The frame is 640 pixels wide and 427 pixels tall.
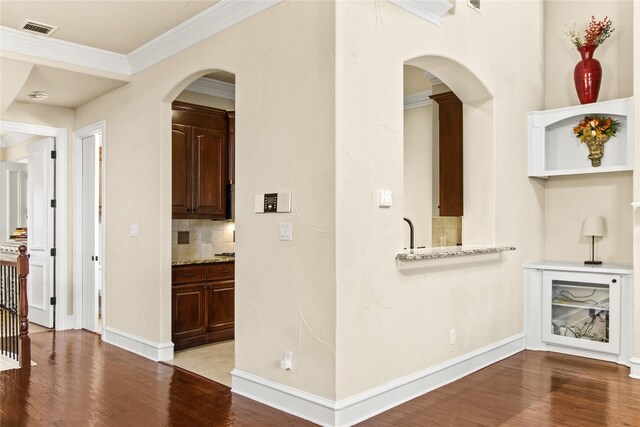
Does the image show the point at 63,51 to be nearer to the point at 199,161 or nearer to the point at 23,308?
the point at 199,161

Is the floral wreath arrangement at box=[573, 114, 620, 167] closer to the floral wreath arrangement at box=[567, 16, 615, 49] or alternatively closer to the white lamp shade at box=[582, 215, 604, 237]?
the white lamp shade at box=[582, 215, 604, 237]

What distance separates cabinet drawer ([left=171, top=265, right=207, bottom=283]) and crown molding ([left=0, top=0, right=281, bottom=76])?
6.47ft

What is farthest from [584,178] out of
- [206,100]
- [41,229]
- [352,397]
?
[41,229]

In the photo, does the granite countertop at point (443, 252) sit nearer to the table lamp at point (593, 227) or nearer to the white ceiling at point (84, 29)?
the table lamp at point (593, 227)

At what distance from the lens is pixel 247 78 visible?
3652mm

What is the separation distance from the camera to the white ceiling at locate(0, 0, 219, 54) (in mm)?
3748

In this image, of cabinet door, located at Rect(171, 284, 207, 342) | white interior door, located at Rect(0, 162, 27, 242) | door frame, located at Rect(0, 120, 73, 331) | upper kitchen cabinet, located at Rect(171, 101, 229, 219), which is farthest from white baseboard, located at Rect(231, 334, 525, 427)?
white interior door, located at Rect(0, 162, 27, 242)

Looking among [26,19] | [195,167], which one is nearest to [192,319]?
[195,167]

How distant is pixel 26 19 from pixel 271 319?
121 inches

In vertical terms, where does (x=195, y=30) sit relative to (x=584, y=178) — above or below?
above

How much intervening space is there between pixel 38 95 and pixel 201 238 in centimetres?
231

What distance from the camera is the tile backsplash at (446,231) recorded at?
5.56 m

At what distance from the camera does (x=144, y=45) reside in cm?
457

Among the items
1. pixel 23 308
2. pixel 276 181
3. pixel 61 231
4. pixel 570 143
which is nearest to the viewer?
pixel 276 181
